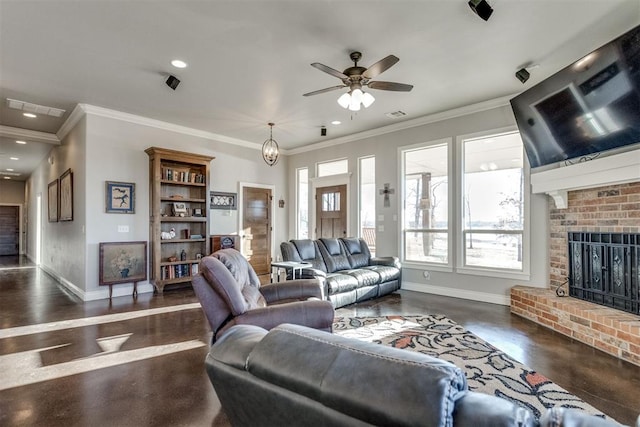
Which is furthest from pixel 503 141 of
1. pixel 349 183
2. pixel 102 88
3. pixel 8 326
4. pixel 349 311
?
pixel 8 326

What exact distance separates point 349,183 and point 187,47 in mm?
4123

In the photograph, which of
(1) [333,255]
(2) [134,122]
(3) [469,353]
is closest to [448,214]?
(1) [333,255]

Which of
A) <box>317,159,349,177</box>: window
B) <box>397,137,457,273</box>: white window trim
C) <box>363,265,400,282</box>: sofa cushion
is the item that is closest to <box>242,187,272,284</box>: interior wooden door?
<box>317,159,349,177</box>: window

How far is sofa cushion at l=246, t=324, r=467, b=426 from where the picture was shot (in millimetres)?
702

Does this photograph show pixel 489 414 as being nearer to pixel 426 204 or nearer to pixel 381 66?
pixel 381 66

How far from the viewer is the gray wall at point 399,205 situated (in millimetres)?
4535

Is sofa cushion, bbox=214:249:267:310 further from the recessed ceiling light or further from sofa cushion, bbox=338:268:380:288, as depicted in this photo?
the recessed ceiling light

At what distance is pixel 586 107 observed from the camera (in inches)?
129

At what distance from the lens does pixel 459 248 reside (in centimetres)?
527

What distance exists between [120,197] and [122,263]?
3.51ft

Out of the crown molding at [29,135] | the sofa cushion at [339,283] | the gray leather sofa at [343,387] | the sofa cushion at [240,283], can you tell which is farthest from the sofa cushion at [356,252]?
the crown molding at [29,135]

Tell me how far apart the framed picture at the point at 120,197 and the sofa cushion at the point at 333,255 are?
3.23m

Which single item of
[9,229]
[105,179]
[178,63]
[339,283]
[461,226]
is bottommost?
[339,283]

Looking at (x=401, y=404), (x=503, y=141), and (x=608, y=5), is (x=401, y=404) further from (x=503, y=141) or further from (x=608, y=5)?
(x=503, y=141)
